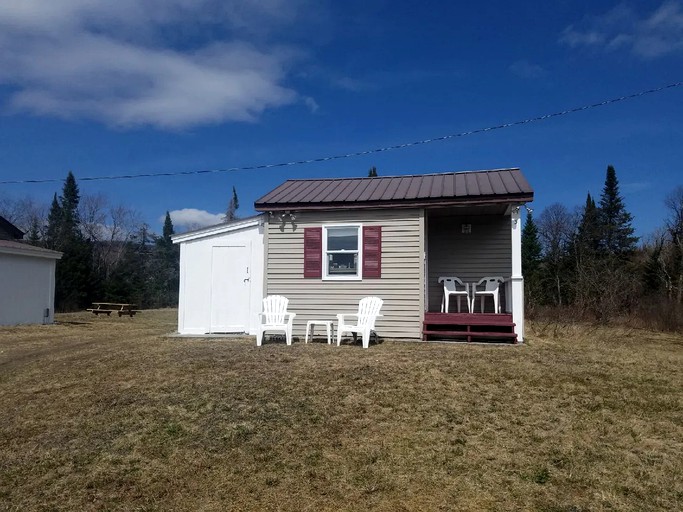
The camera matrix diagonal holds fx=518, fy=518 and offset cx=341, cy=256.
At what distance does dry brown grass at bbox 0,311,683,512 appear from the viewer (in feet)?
12.2

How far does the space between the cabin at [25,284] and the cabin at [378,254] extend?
9.12 m

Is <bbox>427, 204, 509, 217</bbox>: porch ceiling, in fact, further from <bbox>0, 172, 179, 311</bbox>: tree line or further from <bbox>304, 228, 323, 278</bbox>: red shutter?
<bbox>0, 172, 179, 311</bbox>: tree line

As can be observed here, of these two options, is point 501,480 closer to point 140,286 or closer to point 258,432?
point 258,432

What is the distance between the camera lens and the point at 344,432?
4812 millimetres

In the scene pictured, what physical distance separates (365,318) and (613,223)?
32.9 m

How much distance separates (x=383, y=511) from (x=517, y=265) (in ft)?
21.5

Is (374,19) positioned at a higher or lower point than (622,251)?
higher

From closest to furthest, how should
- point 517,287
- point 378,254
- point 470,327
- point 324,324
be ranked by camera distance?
1. point 517,287
2. point 470,327
3. point 324,324
4. point 378,254

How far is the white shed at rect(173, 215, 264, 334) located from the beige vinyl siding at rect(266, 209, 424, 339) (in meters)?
0.46

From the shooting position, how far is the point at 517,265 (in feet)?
30.1

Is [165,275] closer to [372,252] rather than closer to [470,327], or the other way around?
[372,252]

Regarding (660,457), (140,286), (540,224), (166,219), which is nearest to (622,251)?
(540,224)

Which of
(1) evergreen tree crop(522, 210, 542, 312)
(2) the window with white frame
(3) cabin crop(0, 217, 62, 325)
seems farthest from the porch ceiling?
(1) evergreen tree crop(522, 210, 542, 312)

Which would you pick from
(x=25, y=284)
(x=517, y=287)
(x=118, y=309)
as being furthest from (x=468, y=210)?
(x=118, y=309)
